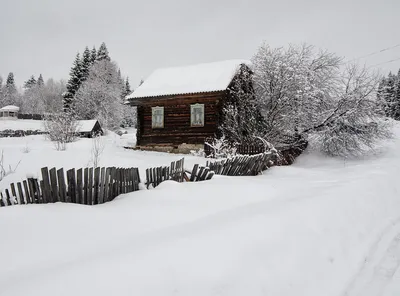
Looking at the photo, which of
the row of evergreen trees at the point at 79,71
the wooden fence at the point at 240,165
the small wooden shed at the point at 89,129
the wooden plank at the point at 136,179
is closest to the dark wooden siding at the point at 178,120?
the wooden fence at the point at 240,165

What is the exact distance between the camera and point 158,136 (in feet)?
63.5

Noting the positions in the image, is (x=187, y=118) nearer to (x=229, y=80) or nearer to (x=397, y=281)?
(x=229, y=80)

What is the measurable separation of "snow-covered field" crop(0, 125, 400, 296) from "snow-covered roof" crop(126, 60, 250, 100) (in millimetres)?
12701

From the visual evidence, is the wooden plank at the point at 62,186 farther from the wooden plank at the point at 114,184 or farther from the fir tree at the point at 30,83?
the fir tree at the point at 30,83

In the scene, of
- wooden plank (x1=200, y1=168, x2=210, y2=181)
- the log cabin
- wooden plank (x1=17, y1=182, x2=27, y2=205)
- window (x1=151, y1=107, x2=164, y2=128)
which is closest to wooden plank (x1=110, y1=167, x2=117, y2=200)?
wooden plank (x1=17, y1=182, x2=27, y2=205)

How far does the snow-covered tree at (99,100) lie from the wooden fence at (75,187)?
3670 centimetres

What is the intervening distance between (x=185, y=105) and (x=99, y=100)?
28.0 m

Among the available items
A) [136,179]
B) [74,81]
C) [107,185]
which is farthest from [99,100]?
[107,185]

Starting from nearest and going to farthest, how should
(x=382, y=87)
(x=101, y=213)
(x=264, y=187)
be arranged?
(x=101, y=213), (x=264, y=187), (x=382, y=87)

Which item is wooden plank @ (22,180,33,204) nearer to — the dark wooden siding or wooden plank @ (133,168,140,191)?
wooden plank @ (133,168,140,191)

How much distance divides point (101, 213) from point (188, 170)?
10.7 feet

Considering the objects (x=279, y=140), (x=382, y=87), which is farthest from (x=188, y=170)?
(x=382, y=87)

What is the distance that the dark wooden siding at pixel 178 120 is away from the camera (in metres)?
17.6

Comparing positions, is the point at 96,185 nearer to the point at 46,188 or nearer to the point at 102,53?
the point at 46,188
